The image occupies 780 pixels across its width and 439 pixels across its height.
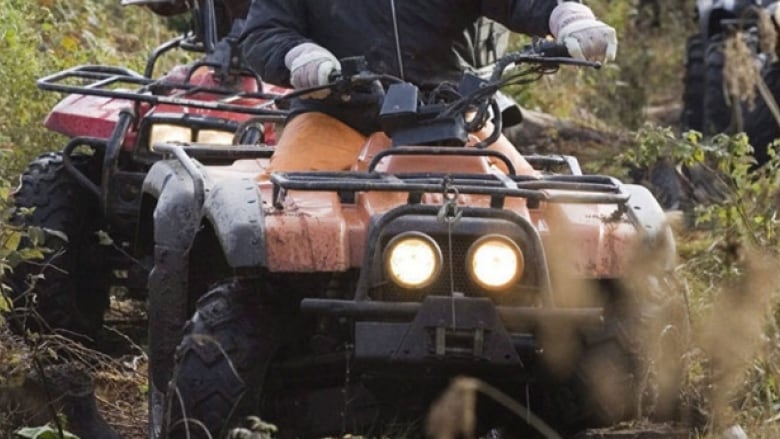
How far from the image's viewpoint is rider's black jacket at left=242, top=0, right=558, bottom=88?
6.81m

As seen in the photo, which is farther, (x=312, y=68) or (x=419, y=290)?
(x=312, y=68)

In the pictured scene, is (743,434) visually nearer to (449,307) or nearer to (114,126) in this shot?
(449,307)

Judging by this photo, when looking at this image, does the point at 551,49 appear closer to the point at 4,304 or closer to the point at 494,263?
the point at 494,263

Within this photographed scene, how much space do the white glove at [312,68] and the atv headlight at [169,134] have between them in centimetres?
192

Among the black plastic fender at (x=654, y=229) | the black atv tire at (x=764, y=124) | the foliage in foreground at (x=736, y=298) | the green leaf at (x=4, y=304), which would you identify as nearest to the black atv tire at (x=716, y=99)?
the black atv tire at (x=764, y=124)

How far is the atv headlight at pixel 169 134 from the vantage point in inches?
329

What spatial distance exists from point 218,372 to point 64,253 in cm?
297

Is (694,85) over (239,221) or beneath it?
over

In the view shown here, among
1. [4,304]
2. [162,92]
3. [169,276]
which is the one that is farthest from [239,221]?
[162,92]

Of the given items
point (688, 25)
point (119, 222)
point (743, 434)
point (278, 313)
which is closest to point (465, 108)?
point (278, 313)

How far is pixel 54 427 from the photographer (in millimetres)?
6320

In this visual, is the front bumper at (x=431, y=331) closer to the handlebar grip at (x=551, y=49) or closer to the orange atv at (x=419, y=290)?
the orange atv at (x=419, y=290)

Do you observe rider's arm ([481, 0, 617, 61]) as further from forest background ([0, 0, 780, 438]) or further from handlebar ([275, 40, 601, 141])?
forest background ([0, 0, 780, 438])

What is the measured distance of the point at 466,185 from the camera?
226 inches
